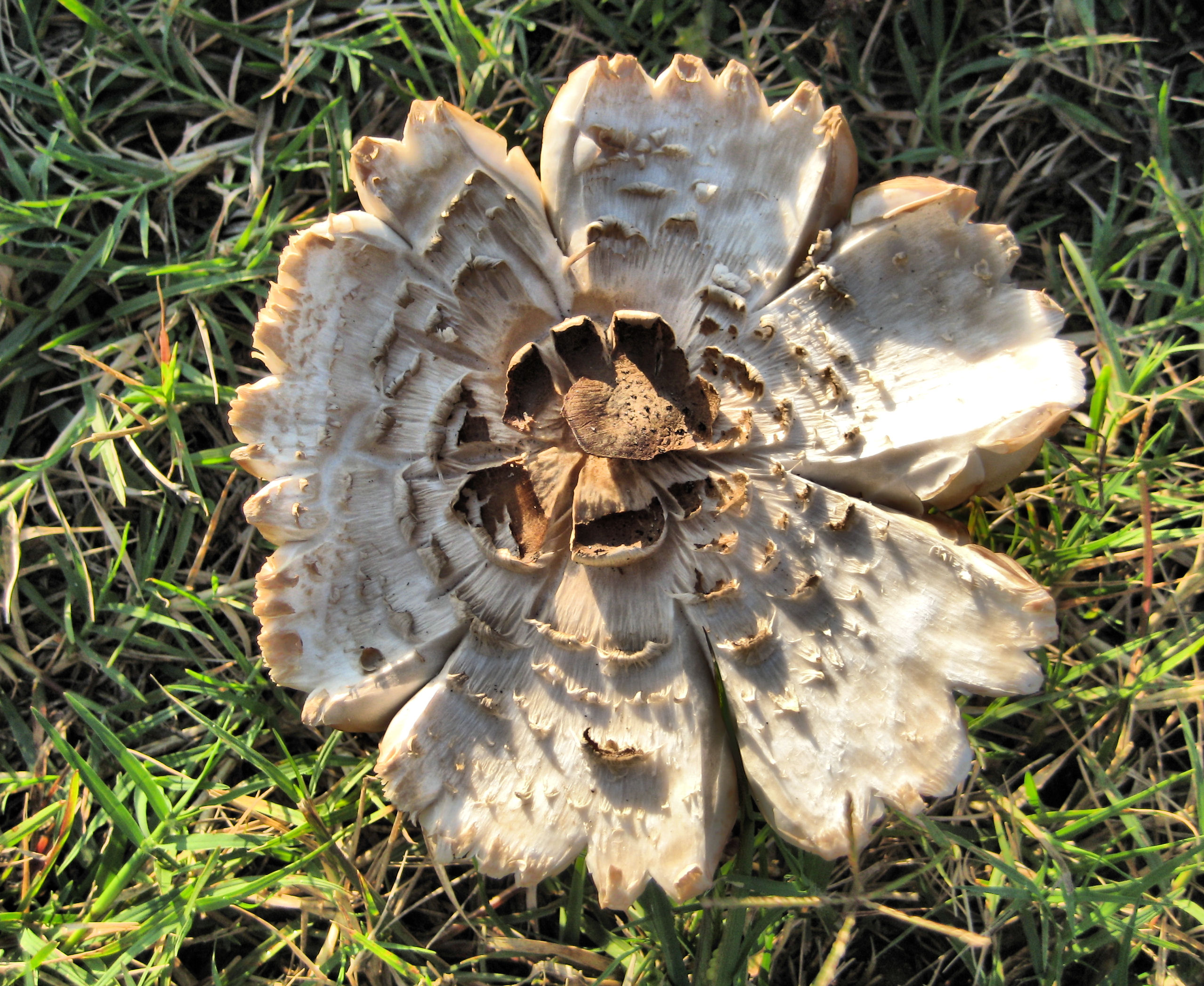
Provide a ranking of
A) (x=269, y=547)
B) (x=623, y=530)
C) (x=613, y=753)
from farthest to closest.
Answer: (x=269, y=547) → (x=623, y=530) → (x=613, y=753)

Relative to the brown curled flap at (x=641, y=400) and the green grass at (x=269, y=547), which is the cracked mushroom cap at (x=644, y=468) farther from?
the green grass at (x=269, y=547)

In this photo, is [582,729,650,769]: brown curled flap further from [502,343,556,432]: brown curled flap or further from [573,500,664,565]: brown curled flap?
[502,343,556,432]: brown curled flap

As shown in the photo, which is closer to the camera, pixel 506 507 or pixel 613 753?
pixel 613 753

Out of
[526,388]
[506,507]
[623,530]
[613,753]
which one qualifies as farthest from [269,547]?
[613,753]

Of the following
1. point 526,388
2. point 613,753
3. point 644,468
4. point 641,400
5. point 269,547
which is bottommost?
Result: point 269,547

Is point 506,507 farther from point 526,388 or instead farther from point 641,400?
point 641,400

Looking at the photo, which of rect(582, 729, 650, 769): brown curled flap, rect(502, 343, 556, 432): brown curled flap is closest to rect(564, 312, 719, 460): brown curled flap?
rect(502, 343, 556, 432): brown curled flap

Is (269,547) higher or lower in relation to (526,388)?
lower

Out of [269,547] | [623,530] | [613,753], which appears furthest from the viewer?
[269,547]
